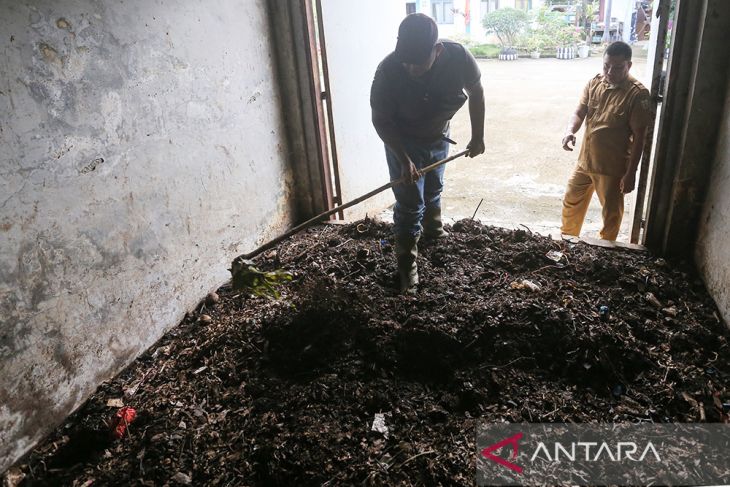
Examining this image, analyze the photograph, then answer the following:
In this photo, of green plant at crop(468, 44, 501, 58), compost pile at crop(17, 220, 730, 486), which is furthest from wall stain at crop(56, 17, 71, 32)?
green plant at crop(468, 44, 501, 58)

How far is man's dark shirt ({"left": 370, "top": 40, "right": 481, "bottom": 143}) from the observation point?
3062mm

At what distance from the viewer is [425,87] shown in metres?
3.10

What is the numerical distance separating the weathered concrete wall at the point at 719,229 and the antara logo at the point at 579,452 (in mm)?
1278

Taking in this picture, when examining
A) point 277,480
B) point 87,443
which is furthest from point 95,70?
point 277,480

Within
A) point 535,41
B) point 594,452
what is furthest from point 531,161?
point 535,41

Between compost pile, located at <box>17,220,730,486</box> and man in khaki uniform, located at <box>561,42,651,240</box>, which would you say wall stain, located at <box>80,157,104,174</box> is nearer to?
compost pile, located at <box>17,220,730,486</box>

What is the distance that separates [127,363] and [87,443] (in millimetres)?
538

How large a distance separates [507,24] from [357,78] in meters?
16.8

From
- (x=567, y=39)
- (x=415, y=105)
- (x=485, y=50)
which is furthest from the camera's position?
(x=485, y=50)

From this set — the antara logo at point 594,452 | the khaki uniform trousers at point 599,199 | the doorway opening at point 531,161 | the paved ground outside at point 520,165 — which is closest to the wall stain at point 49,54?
the antara logo at point 594,452

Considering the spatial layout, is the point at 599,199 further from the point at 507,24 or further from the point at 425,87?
the point at 507,24

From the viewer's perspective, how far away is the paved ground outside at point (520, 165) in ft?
17.6

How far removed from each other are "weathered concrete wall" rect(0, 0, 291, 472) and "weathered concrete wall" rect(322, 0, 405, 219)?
0.80 meters

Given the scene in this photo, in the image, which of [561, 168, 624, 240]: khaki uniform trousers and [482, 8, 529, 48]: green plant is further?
[482, 8, 529, 48]: green plant
